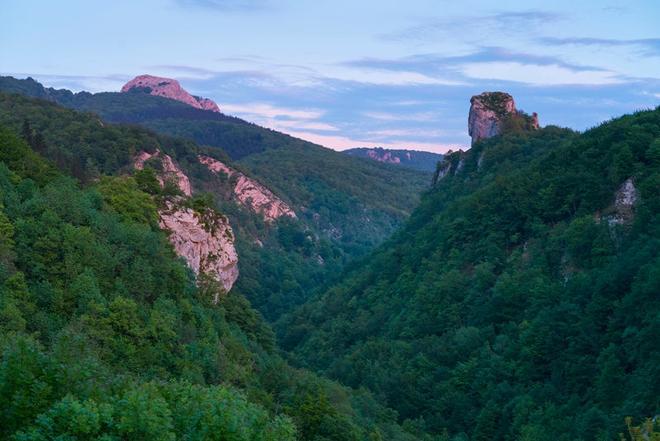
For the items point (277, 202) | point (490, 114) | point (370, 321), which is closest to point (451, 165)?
point (490, 114)

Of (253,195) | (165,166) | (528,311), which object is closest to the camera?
(528,311)

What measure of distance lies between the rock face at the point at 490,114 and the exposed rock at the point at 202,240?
181 ft

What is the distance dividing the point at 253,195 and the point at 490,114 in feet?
138

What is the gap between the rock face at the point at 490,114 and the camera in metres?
100

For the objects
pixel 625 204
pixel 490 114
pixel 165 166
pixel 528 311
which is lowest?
pixel 528 311

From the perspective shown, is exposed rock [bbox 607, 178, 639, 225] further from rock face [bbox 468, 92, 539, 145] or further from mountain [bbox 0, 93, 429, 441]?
rock face [bbox 468, 92, 539, 145]

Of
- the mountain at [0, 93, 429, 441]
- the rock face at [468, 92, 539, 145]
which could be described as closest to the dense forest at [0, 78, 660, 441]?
the mountain at [0, 93, 429, 441]

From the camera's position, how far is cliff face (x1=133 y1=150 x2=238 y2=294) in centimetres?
4566

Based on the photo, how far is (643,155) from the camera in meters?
52.1

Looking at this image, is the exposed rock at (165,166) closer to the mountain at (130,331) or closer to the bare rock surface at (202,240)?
the mountain at (130,331)

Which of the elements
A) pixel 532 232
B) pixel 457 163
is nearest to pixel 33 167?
pixel 532 232

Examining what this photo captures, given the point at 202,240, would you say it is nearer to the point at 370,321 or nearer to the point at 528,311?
the point at 528,311

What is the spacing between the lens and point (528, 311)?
48.9 metres

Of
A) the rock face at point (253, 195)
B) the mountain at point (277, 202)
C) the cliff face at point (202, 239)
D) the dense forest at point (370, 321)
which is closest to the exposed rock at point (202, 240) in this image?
the cliff face at point (202, 239)
